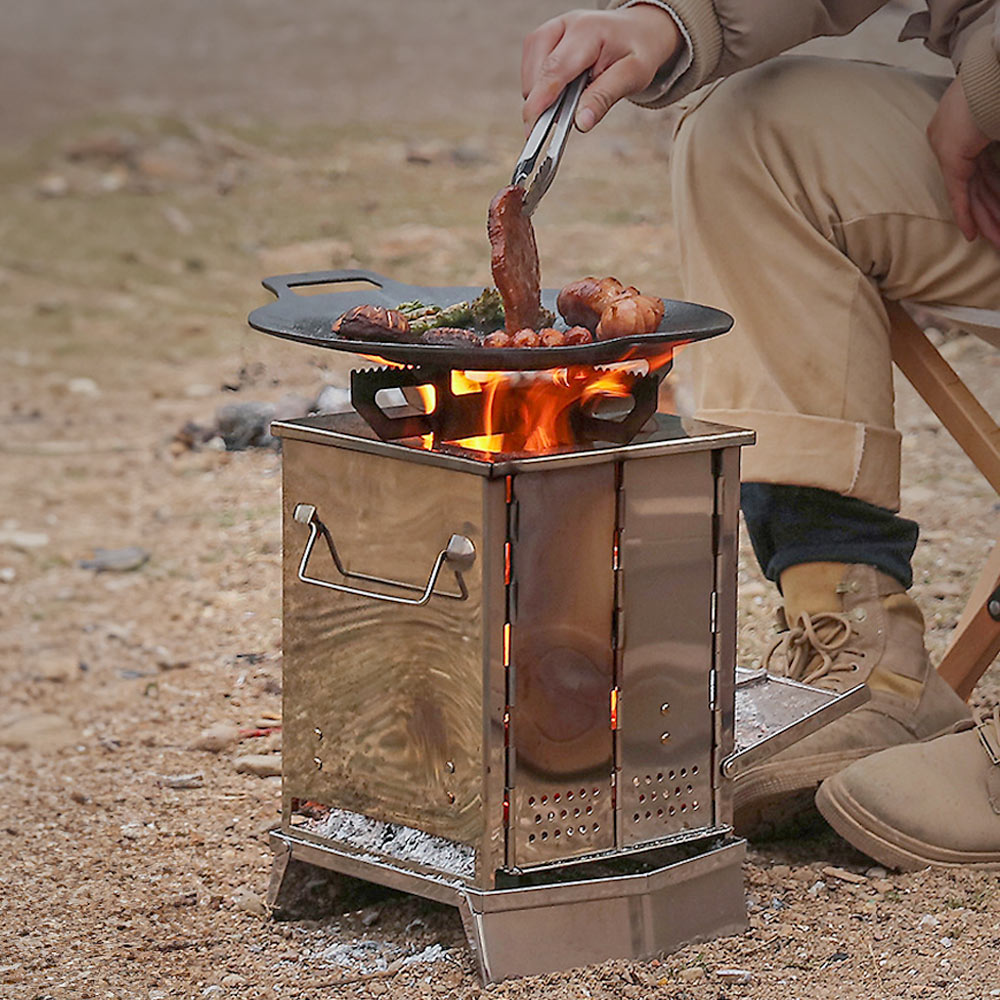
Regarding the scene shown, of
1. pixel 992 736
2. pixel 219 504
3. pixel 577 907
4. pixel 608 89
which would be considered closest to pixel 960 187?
pixel 608 89

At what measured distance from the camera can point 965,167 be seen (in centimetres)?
250

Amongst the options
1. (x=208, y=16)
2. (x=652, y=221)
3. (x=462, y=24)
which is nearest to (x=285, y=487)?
(x=652, y=221)

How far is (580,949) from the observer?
2107 mm

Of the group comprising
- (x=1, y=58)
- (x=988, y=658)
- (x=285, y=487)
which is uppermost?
(x=1, y=58)

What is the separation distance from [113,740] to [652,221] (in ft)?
14.5

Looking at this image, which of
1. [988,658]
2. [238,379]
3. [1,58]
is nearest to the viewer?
[988,658]

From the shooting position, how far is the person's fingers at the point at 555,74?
87.5 inches

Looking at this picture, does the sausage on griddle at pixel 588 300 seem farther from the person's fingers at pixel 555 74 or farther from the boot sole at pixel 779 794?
the boot sole at pixel 779 794

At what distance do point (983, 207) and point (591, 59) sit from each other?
702 millimetres

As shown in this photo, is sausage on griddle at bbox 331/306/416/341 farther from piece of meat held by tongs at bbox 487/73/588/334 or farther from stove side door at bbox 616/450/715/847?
stove side door at bbox 616/450/715/847

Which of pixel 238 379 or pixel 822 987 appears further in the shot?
pixel 238 379

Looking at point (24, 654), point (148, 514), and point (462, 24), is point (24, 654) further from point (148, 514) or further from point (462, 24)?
point (462, 24)

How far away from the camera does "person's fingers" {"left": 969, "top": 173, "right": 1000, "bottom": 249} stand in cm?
254

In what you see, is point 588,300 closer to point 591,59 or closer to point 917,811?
point 591,59
